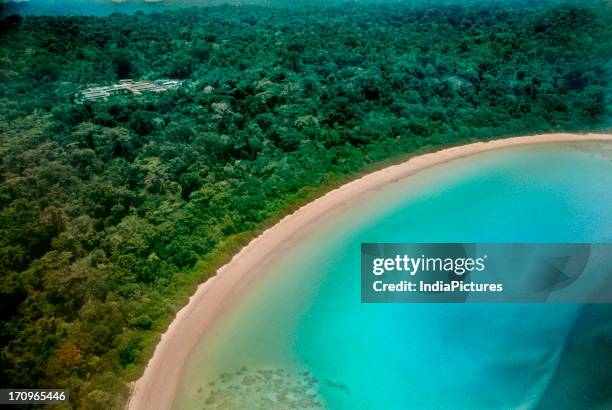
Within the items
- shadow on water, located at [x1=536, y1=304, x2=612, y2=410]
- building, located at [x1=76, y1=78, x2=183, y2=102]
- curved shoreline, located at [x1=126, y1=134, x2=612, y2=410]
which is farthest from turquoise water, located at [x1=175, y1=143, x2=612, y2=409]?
building, located at [x1=76, y1=78, x2=183, y2=102]

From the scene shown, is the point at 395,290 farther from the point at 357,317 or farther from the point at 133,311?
the point at 133,311

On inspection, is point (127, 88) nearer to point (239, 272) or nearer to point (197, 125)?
point (197, 125)

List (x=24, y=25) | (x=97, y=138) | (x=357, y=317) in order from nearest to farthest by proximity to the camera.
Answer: (x=357, y=317)
(x=97, y=138)
(x=24, y=25)

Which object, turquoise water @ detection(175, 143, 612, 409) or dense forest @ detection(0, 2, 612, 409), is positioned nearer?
turquoise water @ detection(175, 143, 612, 409)

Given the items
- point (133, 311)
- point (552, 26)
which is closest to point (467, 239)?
point (133, 311)

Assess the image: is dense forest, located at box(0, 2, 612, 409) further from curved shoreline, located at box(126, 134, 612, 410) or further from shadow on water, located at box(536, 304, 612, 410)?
shadow on water, located at box(536, 304, 612, 410)

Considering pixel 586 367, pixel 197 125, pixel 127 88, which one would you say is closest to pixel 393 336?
pixel 586 367

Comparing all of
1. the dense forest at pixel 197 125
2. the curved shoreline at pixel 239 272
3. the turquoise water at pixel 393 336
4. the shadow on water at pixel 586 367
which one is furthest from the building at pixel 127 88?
Result: the shadow on water at pixel 586 367
